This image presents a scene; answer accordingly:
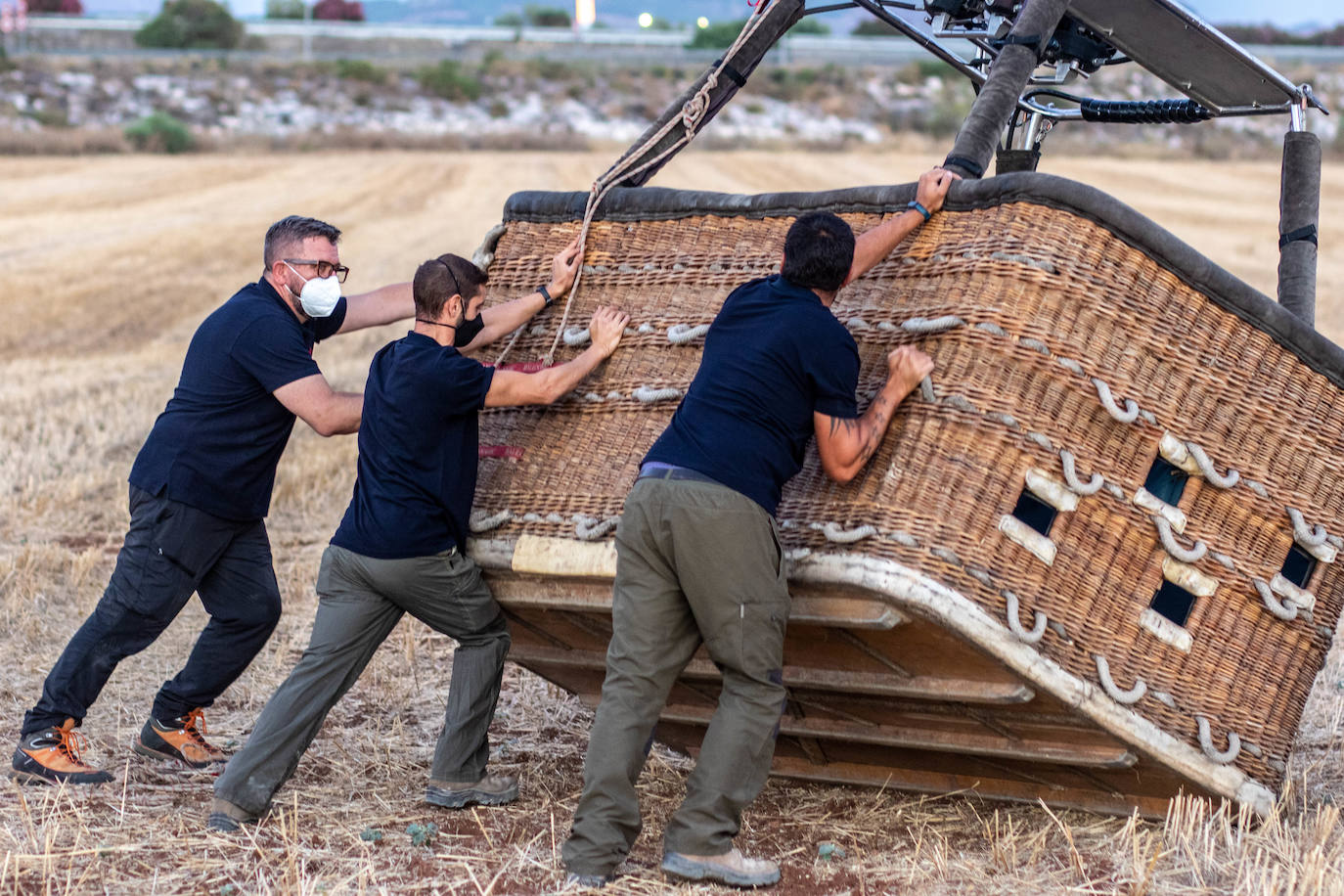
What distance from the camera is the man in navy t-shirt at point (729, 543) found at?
4.04 m

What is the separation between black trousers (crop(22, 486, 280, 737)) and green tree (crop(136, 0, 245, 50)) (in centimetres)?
5846

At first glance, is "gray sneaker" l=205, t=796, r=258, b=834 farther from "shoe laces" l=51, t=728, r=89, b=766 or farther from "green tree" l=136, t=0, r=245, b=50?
"green tree" l=136, t=0, r=245, b=50

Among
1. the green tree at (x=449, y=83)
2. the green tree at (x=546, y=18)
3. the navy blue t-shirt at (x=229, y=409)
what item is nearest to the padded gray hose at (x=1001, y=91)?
the navy blue t-shirt at (x=229, y=409)

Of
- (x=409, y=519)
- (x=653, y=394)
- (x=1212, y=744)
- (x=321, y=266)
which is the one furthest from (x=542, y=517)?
(x=1212, y=744)

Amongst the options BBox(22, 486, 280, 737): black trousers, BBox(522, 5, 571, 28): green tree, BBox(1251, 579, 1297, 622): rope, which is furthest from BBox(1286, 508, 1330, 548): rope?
BBox(522, 5, 571, 28): green tree

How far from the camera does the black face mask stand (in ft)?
16.1

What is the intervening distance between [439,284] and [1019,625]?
2.06m

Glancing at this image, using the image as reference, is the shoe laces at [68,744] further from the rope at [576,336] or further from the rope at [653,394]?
the rope at [653,394]

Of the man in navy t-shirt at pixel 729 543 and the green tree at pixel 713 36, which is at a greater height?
the man in navy t-shirt at pixel 729 543

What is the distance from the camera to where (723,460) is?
4.09 metres

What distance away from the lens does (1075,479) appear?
4.11m

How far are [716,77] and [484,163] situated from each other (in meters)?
30.4

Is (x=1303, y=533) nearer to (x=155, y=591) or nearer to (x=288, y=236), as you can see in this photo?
A: (x=288, y=236)

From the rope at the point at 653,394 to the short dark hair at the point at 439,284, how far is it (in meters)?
0.64
